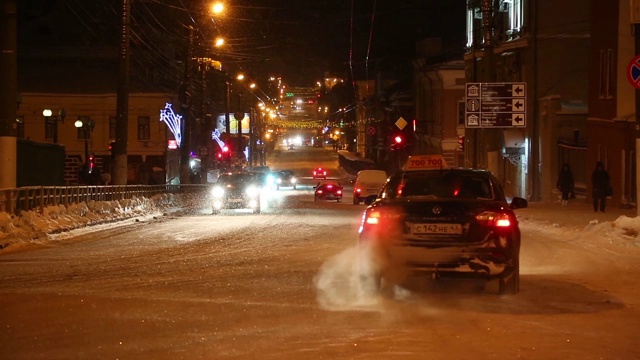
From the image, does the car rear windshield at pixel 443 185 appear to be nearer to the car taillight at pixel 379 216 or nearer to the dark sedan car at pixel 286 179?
the car taillight at pixel 379 216

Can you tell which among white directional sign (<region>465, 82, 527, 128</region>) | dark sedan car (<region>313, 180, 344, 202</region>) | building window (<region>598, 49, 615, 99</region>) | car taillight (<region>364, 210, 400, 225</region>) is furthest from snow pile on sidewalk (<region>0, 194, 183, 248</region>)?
building window (<region>598, 49, 615, 99</region>)

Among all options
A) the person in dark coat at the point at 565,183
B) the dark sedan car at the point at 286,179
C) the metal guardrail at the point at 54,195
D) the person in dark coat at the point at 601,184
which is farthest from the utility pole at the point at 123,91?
the dark sedan car at the point at 286,179

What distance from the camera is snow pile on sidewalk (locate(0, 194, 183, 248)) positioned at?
63.2 feet

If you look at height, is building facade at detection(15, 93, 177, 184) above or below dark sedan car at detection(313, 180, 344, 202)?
above

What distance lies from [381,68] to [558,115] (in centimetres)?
5869

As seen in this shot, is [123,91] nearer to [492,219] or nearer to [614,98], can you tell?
[614,98]

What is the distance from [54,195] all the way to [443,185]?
1555cm

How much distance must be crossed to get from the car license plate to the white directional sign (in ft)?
74.4

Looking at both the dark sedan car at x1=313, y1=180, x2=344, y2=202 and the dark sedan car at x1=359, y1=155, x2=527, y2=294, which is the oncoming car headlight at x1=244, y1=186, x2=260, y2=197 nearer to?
the dark sedan car at x1=313, y1=180, x2=344, y2=202

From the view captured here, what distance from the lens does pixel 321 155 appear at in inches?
5492

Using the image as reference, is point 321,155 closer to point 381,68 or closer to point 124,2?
point 381,68

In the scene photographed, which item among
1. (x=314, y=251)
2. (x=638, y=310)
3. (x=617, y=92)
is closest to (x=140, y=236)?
(x=314, y=251)

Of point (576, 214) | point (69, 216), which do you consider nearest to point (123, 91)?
point (69, 216)

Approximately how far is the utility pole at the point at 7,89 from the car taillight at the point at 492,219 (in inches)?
596
